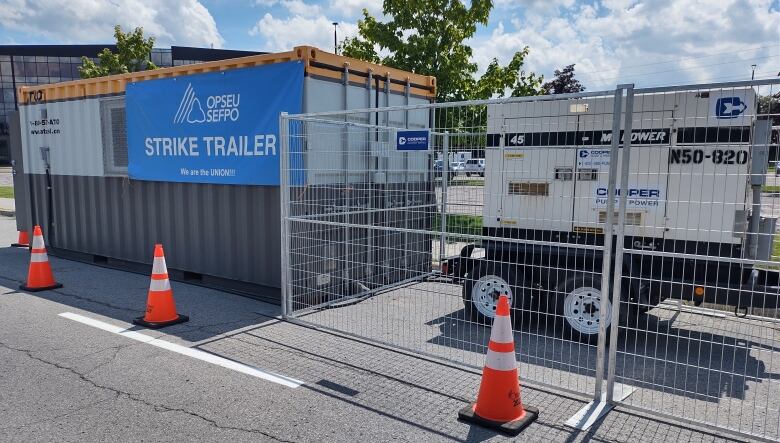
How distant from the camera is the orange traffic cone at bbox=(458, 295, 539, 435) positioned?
3.99 m

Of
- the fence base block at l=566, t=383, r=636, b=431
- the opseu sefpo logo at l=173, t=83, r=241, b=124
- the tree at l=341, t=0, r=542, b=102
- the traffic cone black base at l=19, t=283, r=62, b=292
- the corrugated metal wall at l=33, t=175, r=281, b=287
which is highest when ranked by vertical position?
the tree at l=341, t=0, r=542, b=102

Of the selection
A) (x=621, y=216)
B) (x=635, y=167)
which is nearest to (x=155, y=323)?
(x=621, y=216)

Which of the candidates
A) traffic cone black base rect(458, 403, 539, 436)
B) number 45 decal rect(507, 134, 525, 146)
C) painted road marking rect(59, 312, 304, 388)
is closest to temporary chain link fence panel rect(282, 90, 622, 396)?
number 45 decal rect(507, 134, 525, 146)

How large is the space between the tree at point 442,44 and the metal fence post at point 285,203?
6381 mm

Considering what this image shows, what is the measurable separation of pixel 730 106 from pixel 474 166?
2295 mm

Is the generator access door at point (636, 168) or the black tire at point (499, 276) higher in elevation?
the generator access door at point (636, 168)

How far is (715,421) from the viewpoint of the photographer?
4129mm

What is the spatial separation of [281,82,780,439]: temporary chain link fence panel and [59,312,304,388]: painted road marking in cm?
136

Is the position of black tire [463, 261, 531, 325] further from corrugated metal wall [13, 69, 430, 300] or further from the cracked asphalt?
corrugated metal wall [13, 69, 430, 300]

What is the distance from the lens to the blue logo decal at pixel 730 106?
454 centimetres

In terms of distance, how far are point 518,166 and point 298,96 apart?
2863 millimetres

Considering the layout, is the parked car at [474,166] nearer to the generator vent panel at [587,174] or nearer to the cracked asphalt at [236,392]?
the generator vent panel at [587,174]

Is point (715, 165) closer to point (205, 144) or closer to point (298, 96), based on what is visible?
point (298, 96)

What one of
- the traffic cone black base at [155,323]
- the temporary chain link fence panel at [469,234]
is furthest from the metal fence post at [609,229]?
the traffic cone black base at [155,323]
